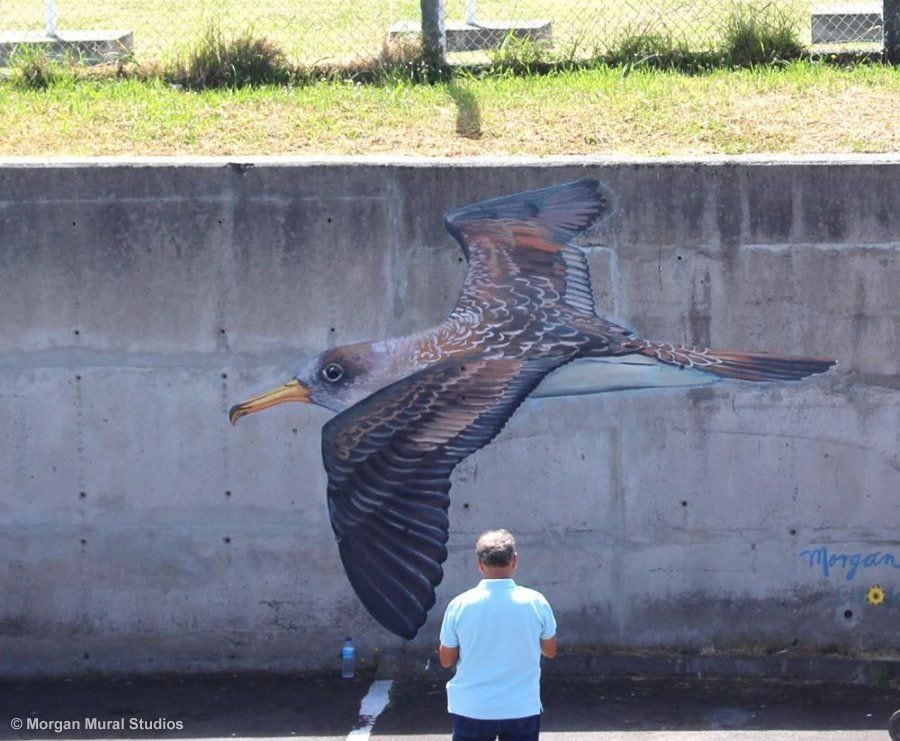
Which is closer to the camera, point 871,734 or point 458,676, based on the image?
point 458,676

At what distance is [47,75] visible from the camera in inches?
389

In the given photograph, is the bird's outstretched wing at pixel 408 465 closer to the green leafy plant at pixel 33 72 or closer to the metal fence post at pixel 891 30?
the green leafy plant at pixel 33 72

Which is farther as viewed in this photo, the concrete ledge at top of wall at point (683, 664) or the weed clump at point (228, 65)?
the weed clump at point (228, 65)

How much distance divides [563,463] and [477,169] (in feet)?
5.14

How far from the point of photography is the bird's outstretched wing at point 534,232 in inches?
286

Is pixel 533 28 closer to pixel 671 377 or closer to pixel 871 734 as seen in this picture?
pixel 671 377

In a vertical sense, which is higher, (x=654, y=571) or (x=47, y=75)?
(x=47, y=75)

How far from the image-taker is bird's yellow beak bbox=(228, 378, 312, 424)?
290 inches

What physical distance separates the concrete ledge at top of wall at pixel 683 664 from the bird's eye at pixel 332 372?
57.0 inches

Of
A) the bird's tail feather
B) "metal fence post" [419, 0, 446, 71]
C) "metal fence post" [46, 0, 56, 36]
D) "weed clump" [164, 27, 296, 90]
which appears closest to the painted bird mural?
the bird's tail feather

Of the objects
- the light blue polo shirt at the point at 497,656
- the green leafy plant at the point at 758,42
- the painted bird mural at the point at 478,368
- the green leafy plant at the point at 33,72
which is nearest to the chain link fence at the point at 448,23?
the green leafy plant at the point at 758,42

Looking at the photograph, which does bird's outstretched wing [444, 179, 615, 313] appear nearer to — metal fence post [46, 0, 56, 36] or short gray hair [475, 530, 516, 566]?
short gray hair [475, 530, 516, 566]

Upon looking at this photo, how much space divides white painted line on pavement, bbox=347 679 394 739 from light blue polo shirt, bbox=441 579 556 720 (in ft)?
5.65

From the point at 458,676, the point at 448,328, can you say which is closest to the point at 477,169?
the point at 448,328
